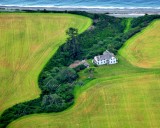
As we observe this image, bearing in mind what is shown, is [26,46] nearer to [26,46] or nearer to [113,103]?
[26,46]

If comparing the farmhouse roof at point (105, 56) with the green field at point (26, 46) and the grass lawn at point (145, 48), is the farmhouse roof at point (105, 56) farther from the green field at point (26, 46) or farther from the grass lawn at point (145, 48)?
the green field at point (26, 46)

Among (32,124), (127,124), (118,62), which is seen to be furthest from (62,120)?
(118,62)

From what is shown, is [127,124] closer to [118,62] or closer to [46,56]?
[118,62]

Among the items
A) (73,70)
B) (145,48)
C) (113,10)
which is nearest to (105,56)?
(73,70)

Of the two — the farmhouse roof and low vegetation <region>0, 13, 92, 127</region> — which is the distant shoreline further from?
the farmhouse roof

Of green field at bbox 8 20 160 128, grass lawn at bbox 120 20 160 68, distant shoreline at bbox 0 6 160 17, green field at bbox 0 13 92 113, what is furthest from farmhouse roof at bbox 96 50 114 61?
distant shoreline at bbox 0 6 160 17

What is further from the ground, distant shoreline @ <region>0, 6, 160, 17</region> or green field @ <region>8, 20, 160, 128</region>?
distant shoreline @ <region>0, 6, 160, 17</region>
